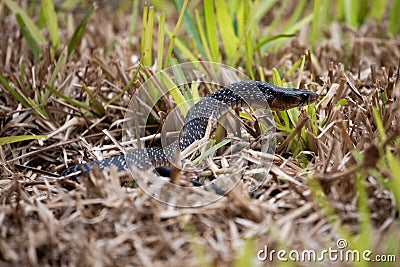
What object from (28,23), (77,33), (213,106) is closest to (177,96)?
(213,106)

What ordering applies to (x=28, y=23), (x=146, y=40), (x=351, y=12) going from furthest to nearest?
(x=351, y=12)
(x=28, y=23)
(x=146, y=40)

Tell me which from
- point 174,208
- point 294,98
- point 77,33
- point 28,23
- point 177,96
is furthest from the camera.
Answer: point 28,23

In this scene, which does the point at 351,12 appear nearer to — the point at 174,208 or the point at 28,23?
the point at 28,23

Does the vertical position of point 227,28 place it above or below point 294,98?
above

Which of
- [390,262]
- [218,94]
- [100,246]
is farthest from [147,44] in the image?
[390,262]

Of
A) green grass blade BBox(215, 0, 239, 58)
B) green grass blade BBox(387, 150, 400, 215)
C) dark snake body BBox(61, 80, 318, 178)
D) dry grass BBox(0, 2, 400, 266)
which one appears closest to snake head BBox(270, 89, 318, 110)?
dark snake body BBox(61, 80, 318, 178)

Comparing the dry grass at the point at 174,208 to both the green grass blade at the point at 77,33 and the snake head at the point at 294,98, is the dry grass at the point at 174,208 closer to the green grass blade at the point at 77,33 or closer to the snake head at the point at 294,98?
the snake head at the point at 294,98

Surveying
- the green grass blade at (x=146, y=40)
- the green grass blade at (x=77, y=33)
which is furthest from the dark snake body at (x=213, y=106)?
the green grass blade at (x=77, y=33)
